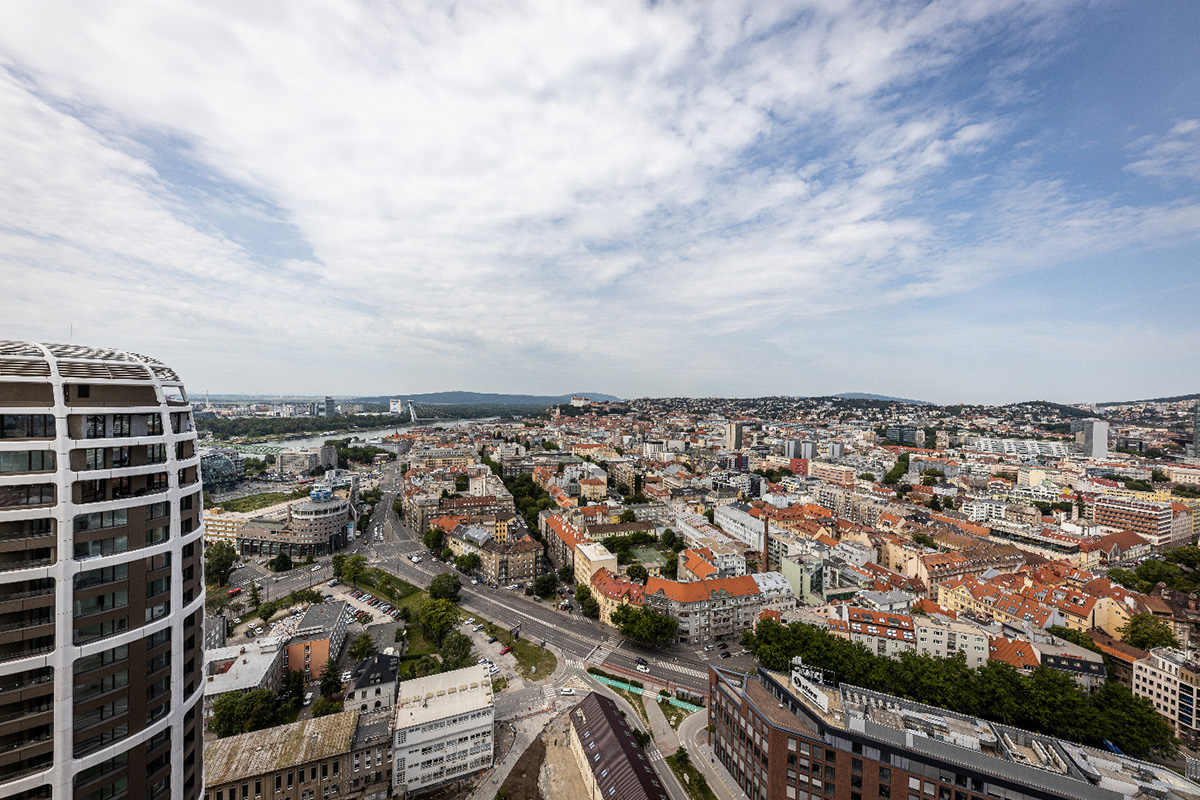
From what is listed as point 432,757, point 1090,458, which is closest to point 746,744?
point 432,757

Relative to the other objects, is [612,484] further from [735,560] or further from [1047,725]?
[1047,725]

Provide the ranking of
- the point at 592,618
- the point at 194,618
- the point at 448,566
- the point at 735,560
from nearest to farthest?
the point at 194,618, the point at 592,618, the point at 735,560, the point at 448,566

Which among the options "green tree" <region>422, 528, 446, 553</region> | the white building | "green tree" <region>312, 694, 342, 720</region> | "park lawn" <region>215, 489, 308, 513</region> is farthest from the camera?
"park lawn" <region>215, 489, 308, 513</region>

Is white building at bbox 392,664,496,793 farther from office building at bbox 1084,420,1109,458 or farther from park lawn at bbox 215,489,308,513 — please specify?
office building at bbox 1084,420,1109,458

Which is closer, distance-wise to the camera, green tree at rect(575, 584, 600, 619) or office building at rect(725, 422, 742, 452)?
green tree at rect(575, 584, 600, 619)

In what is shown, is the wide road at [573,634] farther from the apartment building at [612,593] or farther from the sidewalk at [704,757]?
the sidewalk at [704,757]

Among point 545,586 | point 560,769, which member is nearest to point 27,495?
point 560,769

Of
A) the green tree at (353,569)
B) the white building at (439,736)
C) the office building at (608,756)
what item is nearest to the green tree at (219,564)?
the green tree at (353,569)

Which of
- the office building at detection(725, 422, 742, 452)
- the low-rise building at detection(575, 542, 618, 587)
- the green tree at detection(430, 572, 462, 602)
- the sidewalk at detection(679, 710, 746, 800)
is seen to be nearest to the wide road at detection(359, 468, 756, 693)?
the green tree at detection(430, 572, 462, 602)
